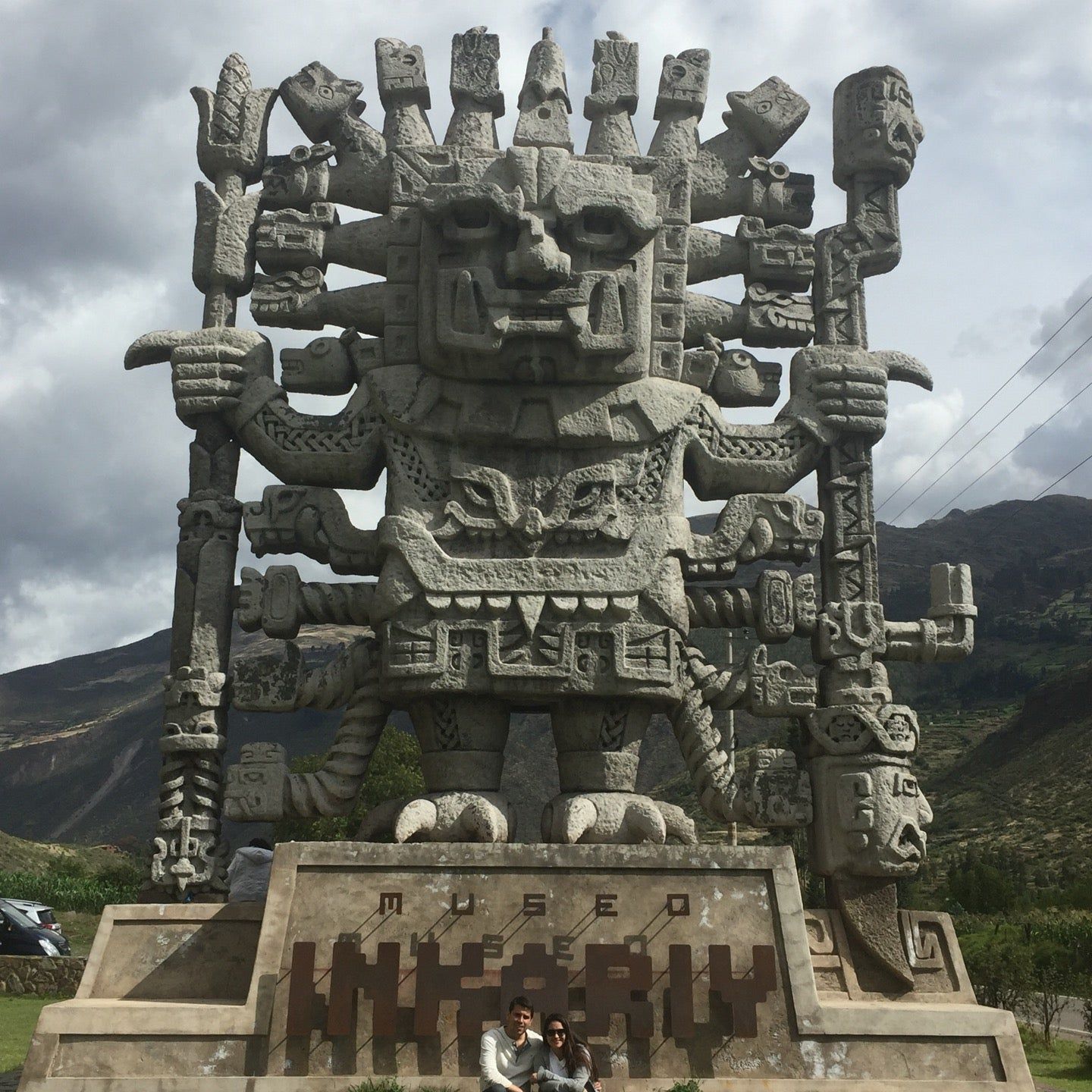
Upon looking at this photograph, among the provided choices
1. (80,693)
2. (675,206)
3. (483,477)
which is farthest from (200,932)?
(80,693)

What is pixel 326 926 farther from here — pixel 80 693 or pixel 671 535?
pixel 80 693

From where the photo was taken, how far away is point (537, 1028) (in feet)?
20.0

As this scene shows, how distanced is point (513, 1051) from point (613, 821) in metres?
2.38

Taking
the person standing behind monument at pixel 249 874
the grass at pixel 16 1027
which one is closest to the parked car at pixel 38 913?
the grass at pixel 16 1027

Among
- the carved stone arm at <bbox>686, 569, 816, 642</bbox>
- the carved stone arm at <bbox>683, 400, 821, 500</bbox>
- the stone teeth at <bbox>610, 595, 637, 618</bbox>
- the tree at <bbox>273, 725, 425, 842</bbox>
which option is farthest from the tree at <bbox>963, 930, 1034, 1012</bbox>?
the stone teeth at <bbox>610, 595, 637, 618</bbox>

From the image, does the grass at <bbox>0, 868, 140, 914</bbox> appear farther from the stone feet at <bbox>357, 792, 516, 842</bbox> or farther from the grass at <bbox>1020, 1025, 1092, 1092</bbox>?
the stone feet at <bbox>357, 792, 516, 842</bbox>

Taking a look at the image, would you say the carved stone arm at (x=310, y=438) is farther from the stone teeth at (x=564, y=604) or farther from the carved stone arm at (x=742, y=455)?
the carved stone arm at (x=742, y=455)

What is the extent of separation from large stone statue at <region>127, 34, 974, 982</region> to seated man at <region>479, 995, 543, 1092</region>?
2.05 metres

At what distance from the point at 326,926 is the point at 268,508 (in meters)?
2.92

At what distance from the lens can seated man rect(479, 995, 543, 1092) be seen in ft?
16.1

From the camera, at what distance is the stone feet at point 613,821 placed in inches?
283

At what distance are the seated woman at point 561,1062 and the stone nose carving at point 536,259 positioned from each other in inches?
180

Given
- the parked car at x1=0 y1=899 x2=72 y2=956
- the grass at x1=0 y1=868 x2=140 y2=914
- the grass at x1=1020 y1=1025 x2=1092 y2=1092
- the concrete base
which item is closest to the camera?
the concrete base

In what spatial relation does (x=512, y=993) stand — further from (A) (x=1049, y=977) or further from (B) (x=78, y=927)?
(B) (x=78, y=927)
